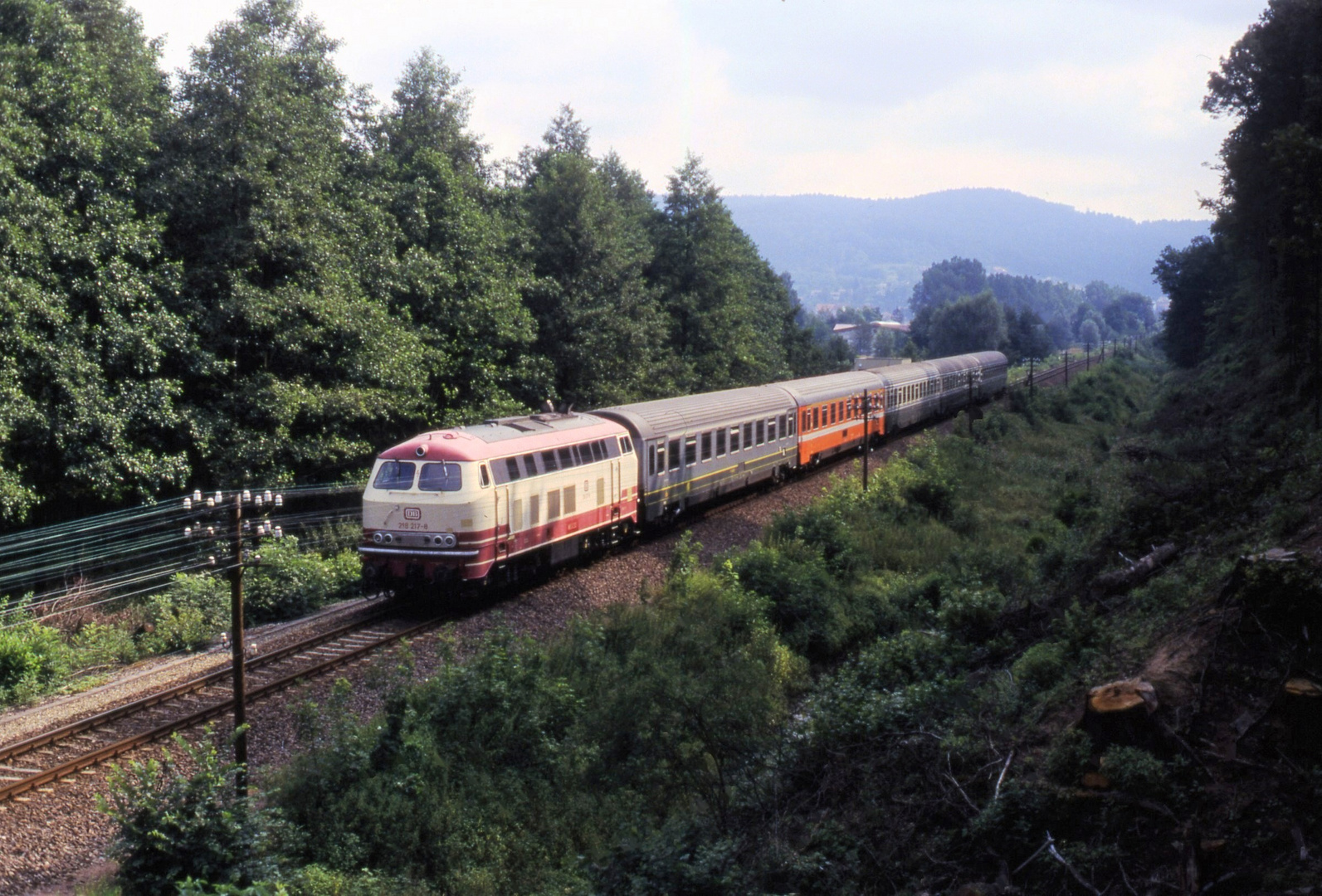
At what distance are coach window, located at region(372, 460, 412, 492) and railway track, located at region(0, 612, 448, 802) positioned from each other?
2.59 metres

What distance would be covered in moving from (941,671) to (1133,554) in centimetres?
515

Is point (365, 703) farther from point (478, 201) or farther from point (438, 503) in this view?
point (478, 201)

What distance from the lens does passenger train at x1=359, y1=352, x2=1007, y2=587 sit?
17906 mm

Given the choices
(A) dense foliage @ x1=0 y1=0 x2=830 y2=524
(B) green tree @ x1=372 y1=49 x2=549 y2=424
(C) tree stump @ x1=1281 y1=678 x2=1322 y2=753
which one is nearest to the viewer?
(C) tree stump @ x1=1281 y1=678 x2=1322 y2=753

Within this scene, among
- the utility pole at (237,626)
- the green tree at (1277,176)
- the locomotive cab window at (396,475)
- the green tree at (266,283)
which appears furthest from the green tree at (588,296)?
the utility pole at (237,626)

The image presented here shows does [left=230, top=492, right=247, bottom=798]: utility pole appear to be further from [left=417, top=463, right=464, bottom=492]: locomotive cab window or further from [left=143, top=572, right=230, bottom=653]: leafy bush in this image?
[left=143, top=572, right=230, bottom=653]: leafy bush

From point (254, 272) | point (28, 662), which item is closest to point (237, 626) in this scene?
point (28, 662)

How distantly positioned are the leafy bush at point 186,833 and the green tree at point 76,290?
14.6m

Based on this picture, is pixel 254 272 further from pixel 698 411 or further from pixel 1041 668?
pixel 1041 668

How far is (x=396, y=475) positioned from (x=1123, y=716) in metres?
13.2

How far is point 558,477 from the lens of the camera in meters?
20.5

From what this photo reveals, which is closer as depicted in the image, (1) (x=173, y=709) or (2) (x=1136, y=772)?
(2) (x=1136, y=772)

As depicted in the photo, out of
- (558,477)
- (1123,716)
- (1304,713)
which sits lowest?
(1123,716)

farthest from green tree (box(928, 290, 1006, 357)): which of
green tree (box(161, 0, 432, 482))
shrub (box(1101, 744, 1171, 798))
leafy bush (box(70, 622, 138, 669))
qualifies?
shrub (box(1101, 744, 1171, 798))
